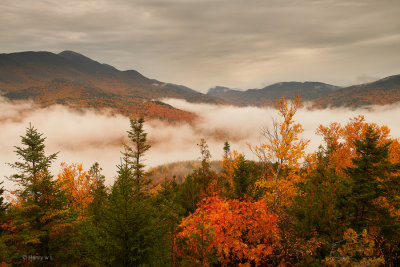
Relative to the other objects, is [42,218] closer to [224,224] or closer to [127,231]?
[127,231]

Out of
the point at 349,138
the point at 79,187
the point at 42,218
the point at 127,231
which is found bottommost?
the point at 79,187

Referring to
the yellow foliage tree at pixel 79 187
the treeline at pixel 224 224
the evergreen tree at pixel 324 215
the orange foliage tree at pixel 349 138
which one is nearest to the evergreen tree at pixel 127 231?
the treeline at pixel 224 224

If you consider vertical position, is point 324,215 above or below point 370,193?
below

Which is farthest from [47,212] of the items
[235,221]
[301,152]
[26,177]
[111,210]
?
[301,152]

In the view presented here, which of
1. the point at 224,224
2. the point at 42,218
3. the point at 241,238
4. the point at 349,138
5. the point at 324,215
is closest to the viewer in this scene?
the point at 324,215

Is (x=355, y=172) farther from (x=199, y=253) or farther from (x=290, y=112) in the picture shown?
(x=199, y=253)

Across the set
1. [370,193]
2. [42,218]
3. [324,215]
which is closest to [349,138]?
[370,193]

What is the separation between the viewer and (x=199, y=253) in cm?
970

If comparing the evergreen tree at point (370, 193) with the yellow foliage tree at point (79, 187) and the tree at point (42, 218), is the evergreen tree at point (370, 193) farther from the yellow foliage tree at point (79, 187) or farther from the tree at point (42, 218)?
the yellow foliage tree at point (79, 187)

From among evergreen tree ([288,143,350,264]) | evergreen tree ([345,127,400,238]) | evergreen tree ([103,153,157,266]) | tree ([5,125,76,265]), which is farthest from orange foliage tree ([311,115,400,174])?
tree ([5,125,76,265])

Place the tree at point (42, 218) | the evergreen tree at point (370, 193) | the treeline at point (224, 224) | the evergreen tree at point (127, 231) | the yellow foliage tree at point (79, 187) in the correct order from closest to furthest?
the evergreen tree at point (127, 231) → the treeline at point (224, 224) → the evergreen tree at point (370, 193) → the tree at point (42, 218) → the yellow foliage tree at point (79, 187)

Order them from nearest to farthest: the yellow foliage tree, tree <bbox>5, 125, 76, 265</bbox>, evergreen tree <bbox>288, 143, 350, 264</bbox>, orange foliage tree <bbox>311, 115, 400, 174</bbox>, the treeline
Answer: the treeline < evergreen tree <bbox>288, 143, 350, 264</bbox> < tree <bbox>5, 125, 76, 265</bbox> < orange foliage tree <bbox>311, 115, 400, 174</bbox> < the yellow foliage tree

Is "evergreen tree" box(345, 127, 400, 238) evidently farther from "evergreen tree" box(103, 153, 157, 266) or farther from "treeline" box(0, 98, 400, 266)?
"evergreen tree" box(103, 153, 157, 266)

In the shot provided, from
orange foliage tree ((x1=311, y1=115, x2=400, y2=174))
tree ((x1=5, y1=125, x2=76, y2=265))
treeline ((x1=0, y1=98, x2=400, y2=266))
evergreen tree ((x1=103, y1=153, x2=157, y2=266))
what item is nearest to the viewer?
evergreen tree ((x1=103, y1=153, x2=157, y2=266))
